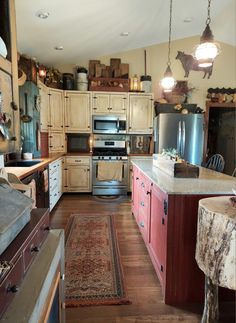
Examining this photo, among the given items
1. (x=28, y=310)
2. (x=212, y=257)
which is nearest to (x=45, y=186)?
(x=212, y=257)

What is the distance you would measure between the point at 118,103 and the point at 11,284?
14.9 feet

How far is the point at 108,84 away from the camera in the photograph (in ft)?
16.7

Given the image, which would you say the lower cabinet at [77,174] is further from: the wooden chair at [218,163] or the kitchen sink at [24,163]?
the wooden chair at [218,163]

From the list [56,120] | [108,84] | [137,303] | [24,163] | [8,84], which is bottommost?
[137,303]

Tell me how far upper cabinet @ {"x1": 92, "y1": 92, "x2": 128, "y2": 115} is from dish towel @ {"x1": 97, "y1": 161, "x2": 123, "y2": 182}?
1085mm

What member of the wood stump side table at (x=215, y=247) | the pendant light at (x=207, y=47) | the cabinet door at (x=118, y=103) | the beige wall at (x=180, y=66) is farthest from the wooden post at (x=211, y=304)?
the beige wall at (x=180, y=66)

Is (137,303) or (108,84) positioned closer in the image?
(137,303)

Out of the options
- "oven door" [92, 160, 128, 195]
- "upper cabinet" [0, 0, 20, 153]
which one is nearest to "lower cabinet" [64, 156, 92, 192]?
"oven door" [92, 160, 128, 195]

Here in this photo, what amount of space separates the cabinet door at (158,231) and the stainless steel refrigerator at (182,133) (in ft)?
8.35

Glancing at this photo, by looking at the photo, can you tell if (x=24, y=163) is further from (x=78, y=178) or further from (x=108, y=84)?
(x=108, y=84)

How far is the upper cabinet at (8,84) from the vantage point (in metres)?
1.27

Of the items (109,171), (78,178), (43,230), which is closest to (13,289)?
(43,230)

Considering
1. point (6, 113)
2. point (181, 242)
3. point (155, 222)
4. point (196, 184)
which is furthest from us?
point (155, 222)

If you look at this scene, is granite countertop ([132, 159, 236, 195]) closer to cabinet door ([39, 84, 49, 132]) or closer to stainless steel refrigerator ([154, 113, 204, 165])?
stainless steel refrigerator ([154, 113, 204, 165])
